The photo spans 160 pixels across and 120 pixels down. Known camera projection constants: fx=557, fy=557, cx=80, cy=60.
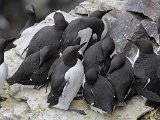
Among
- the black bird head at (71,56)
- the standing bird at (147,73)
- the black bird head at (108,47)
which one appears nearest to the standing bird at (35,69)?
the black bird head at (71,56)

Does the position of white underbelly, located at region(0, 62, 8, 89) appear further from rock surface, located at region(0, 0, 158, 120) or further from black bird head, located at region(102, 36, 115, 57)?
black bird head, located at region(102, 36, 115, 57)

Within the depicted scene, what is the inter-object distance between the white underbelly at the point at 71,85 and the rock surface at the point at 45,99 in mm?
150

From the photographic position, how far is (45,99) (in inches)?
339

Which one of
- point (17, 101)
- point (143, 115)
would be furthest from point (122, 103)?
point (17, 101)

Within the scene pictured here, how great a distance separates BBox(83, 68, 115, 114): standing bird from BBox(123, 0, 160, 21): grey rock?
197 cm

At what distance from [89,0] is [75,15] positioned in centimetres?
55

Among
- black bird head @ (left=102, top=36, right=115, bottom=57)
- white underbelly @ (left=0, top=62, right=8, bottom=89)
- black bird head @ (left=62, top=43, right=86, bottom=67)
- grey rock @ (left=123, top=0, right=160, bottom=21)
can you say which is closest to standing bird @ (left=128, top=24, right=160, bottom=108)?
black bird head @ (left=102, top=36, right=115, bottom=57)

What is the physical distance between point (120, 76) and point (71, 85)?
74cm

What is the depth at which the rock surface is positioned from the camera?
8.23 m

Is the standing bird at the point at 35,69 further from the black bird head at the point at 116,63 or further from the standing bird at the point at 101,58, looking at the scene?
the black bird head at the point at 116,63

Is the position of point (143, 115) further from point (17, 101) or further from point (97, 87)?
point (17, 101)

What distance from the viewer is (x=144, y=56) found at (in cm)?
834

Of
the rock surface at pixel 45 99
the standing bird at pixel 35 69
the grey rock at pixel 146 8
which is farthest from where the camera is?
the grey rock at pixel 146 8

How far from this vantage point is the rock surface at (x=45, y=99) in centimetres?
823
